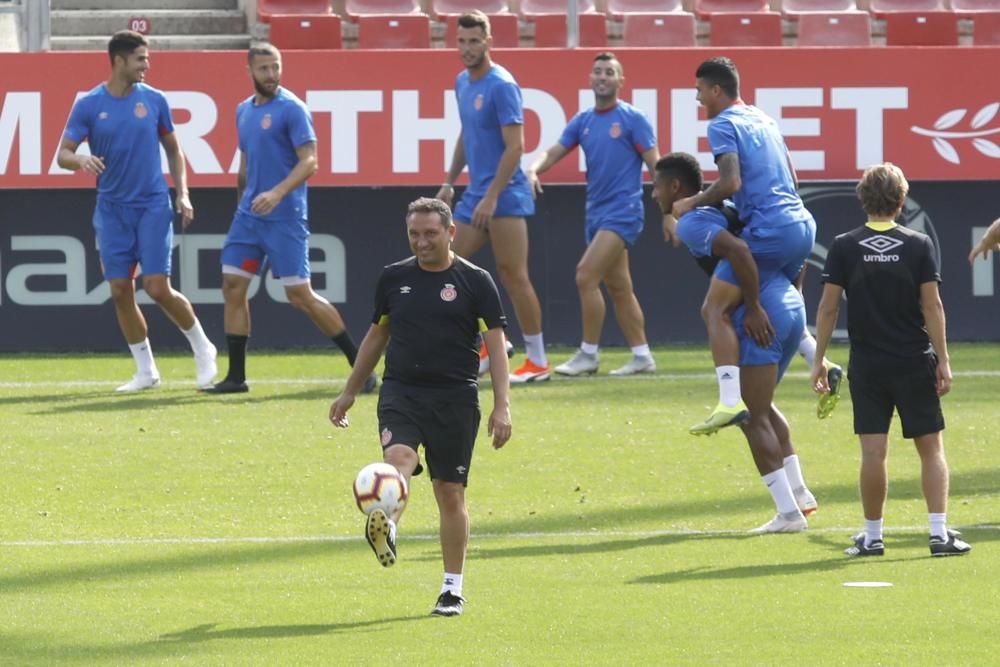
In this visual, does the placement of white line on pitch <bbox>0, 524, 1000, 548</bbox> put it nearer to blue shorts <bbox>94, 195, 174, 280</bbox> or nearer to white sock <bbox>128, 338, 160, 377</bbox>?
blue shorts <bbox>94, 195, 174, 280</bbox>

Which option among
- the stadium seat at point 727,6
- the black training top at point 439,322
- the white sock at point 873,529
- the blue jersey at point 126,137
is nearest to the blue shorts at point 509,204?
the blue jersey at point 126,137

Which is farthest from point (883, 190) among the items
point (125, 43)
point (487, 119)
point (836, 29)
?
point (836, 29)

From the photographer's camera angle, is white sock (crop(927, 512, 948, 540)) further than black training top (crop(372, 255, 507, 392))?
Yes

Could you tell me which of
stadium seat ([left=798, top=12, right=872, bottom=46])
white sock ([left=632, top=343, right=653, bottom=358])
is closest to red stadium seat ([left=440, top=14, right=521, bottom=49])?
stadium seat ([left=798, top=12, right=872, bottom=46])

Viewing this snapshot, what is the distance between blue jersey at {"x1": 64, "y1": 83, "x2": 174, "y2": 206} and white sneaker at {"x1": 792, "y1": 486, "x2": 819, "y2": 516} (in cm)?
608

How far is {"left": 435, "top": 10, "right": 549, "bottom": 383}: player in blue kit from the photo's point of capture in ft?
45.8

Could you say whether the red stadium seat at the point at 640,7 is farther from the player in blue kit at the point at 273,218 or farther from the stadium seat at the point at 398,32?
the player in blue kit at the point at 273,218

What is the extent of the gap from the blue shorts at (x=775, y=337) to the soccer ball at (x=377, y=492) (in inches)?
112

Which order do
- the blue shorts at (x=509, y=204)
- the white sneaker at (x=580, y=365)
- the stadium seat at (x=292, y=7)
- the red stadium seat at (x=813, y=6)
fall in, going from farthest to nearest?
1. the red stadium seat at (x=813, y=6)
2. the stadium seat at (x=292, y=7)
3. the white sneaker at (x=580, y=365)
4. the blue shorts at (x=509, y=204)

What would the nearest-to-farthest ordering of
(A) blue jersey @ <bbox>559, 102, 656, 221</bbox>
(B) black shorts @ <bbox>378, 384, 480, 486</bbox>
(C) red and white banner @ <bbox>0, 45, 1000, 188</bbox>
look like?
(B) black shorts @ <bbox>378, 384, 480, 486</bbox> → (A) blue jersey @ <bbox>559, 102, 656, 221</bbox> → (C) red and white banner @ <bbox>0, 45, 1000, 188</bbox>

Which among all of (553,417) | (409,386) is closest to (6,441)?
(553,417)

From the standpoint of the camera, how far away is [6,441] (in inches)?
472

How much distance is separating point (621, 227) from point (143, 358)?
355 cm

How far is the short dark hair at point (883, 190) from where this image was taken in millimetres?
→ 8469
